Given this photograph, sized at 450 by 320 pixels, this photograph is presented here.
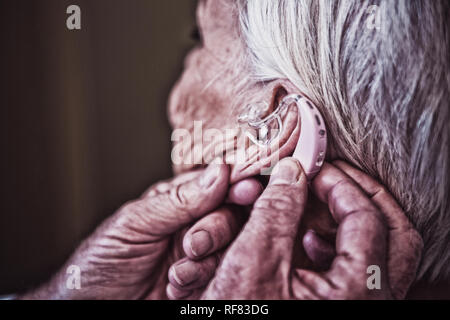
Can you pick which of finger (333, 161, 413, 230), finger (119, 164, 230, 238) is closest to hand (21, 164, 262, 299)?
finger (119, 164, 230, 238)

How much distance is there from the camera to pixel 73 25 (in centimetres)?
78

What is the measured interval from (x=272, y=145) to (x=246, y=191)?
9 cm

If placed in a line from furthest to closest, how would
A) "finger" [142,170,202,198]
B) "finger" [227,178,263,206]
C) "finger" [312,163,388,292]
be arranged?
1. "finger" [142,170,202,198]
2. "finger" [227,178,263,206]
3. "finger" [312,163,388,292]

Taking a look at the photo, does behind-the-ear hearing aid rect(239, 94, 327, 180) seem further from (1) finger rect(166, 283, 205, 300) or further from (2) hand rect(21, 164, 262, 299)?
(1) finger rect(166, 283, 205, 300)

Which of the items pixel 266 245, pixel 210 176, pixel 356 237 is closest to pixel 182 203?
pixel 210 176

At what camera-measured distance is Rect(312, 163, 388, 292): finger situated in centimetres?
52

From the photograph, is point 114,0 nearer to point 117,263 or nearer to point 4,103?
point 4,103

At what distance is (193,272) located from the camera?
24.2 inches

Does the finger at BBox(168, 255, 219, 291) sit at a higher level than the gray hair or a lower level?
lower

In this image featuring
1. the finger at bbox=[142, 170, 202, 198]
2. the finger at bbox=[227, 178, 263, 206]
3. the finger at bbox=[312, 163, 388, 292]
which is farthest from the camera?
the finger at bbox=[142, 170, 202, 198]

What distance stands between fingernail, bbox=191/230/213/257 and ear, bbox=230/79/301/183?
0.11 meters

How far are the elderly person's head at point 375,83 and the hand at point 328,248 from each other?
43 millimetres

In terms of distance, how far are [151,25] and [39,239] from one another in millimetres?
534
